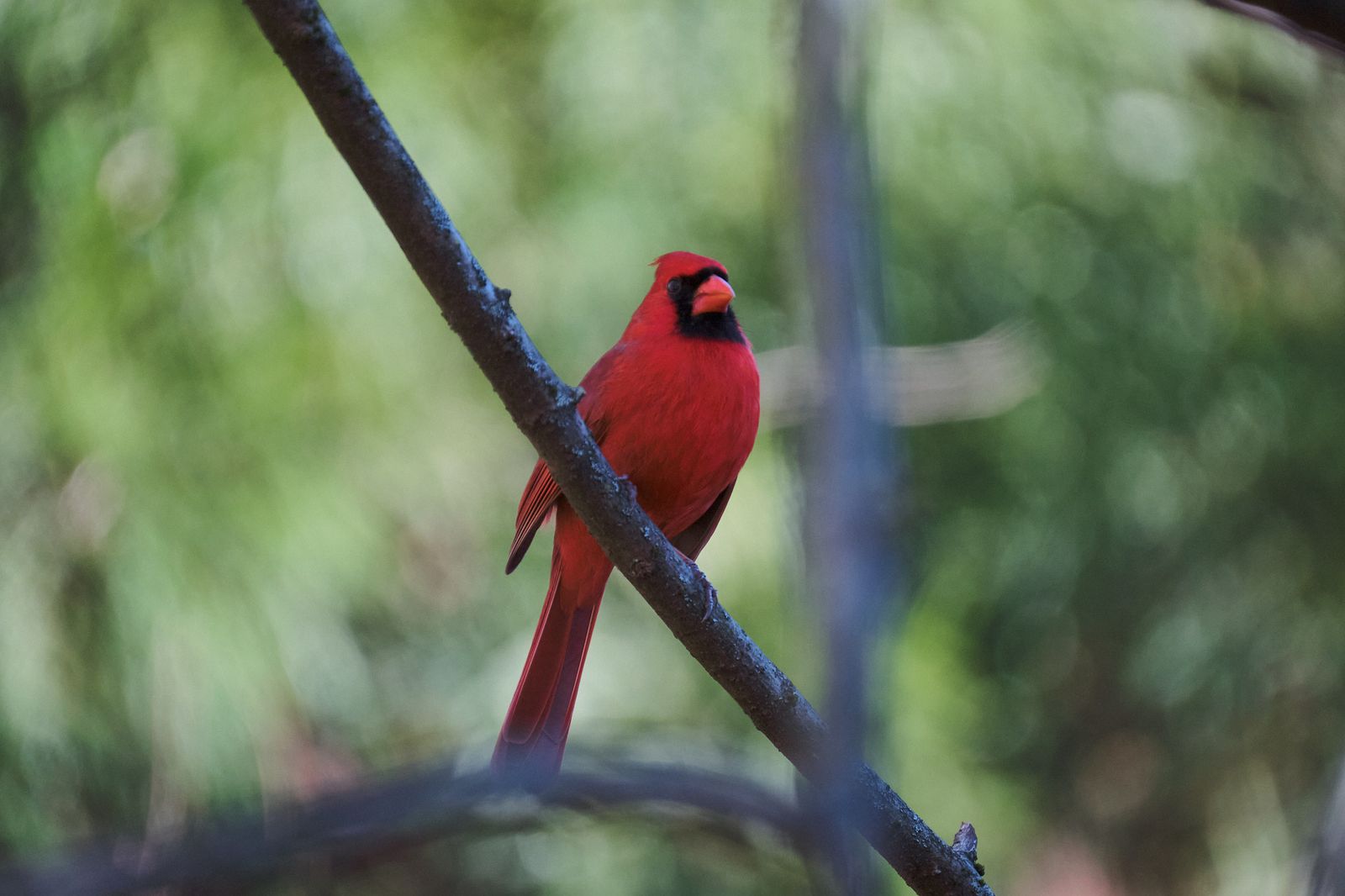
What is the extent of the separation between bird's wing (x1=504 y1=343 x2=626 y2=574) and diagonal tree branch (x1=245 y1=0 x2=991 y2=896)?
1.70ft

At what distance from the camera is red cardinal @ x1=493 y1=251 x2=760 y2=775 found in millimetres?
2252

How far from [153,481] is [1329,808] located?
2.86m

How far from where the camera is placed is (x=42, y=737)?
10.6 feet

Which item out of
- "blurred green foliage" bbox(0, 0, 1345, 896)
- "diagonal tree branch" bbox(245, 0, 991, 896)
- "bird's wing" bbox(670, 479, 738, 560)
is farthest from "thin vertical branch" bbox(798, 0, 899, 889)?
"blurred green foliage" bbox(0, 0, 1345, 896)

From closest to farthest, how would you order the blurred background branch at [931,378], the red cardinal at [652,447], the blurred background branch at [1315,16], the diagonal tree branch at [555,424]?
the blurred background branch at [1315,16], the blurred background branch at [931,378], the diagonal tree branch at [555,424], the red cardinal at [652,447]

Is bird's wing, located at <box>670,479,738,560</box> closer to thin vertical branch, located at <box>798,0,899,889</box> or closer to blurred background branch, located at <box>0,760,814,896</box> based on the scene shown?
thin vertical branch, located at <box>798,0,899,889</box>

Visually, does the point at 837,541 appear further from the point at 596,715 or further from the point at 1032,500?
the point at 1032,500

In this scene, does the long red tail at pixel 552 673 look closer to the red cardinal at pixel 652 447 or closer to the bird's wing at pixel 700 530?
the red cardinal at pixel 652 447

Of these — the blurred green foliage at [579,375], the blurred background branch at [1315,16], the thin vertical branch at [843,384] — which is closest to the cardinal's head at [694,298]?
the blurred green foliage at [579,375]

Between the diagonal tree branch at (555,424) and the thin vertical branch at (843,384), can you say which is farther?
the diagonal tree branch at (555,424)

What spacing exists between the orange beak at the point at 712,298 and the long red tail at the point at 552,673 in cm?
51

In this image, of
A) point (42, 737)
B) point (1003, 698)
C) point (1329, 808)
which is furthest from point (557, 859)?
point (1329, 808)

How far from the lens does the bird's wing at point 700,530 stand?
2.51 metres

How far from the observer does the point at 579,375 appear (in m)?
3.76
